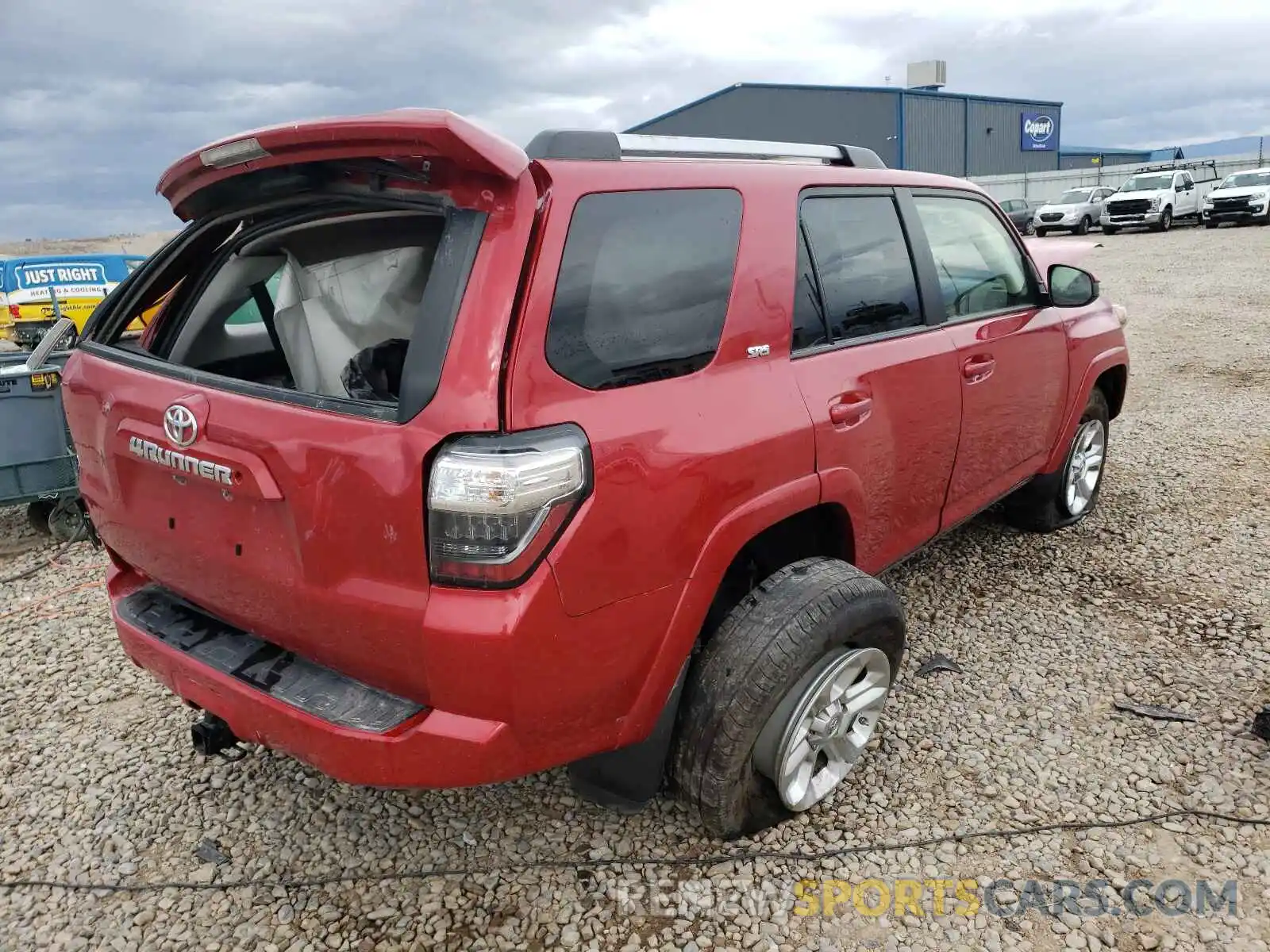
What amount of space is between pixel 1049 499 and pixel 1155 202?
Result: 2553 centimetres

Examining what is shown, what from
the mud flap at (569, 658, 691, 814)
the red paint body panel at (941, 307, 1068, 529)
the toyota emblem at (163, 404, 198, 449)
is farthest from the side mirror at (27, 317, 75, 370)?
the red paint body panel at (941, 307, 1068, 529)

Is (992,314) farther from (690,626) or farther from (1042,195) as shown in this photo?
(1042,195)

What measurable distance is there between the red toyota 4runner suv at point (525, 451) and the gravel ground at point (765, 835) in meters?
0.30

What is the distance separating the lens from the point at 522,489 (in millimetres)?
1734

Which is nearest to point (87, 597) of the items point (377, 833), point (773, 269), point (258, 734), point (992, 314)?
point (377, 833)

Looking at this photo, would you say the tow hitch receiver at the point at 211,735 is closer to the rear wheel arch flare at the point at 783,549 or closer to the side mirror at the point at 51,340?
the rear wheel arch flare at the point at 783,549

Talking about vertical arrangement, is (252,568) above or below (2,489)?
above

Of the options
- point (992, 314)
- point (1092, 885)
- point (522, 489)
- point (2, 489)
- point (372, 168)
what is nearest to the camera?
point (522, 489)

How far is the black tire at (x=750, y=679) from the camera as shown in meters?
2.20

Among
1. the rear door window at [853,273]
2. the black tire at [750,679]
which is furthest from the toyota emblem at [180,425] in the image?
the rear door window at [853,273]

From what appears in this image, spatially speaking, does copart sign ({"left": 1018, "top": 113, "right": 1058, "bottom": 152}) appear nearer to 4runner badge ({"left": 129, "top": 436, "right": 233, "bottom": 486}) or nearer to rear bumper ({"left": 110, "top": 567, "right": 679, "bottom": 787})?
rear bumper ({"left": 110, "top": 567, "right": 679, "bottom": 787})

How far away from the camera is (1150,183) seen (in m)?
26.0

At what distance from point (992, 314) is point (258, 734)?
2.92 m

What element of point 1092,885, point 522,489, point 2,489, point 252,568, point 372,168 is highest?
point 372,168
